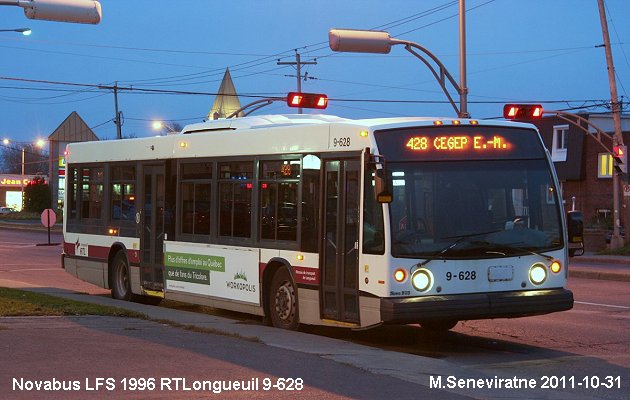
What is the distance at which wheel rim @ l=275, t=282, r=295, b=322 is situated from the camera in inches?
564

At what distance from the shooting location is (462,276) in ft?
40.5

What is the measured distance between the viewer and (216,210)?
53.3 ft

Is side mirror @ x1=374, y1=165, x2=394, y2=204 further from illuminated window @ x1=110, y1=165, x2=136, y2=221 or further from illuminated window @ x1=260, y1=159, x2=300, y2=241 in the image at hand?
illuminated window @ x1=110, y1=165, x2=136, y2=221

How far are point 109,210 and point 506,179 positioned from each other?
30.8ft

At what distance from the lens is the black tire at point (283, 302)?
1426 cm

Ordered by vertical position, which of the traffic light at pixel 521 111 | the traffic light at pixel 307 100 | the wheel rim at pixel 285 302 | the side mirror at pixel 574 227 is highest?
the traffic light at pixel 307 100

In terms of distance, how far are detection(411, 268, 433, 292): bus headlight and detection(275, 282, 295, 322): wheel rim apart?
2.61m

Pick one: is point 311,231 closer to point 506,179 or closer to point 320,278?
point 320,278

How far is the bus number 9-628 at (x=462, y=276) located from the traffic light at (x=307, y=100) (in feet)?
66.4

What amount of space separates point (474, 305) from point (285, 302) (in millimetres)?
3260

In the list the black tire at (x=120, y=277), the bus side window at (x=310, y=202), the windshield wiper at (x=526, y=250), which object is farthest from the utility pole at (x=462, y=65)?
the windshield wiper at (x=526, y=250)

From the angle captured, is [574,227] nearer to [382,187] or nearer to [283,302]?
[382,187]

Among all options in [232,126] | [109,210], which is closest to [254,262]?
[232,126]

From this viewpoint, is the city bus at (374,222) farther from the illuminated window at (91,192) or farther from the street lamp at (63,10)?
the illuminated window at (91,192)
